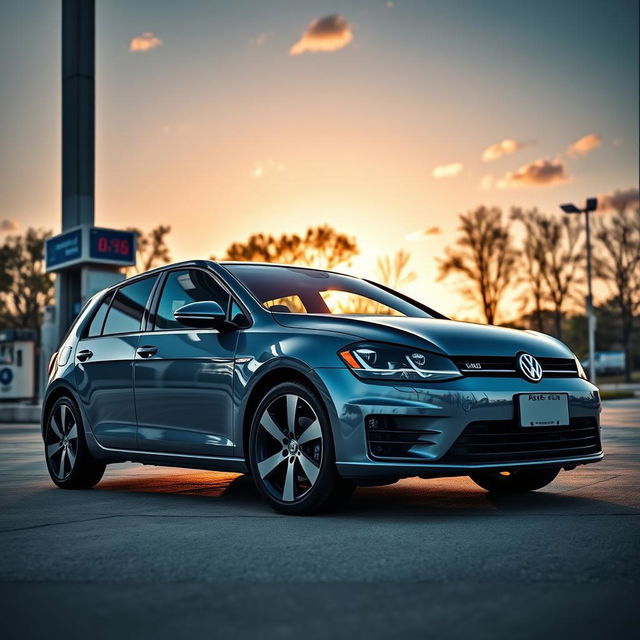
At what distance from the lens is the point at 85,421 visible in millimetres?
7621

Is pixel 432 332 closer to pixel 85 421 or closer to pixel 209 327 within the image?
pixel 209 327

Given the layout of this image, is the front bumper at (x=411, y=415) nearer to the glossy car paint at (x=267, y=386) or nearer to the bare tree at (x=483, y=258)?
the glossy car paint at (x=267, y=386)

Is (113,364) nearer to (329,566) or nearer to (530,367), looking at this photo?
(530,367)

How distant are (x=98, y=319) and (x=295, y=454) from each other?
288 centimetres

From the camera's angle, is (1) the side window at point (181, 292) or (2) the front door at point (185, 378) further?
(1) the side window at point (181, 292)

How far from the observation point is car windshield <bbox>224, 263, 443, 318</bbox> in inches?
262

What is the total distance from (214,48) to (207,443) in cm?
1714

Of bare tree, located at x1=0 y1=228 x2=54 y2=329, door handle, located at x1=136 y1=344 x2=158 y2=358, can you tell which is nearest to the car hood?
door handle, located at x1=136 y1=344 x2=158 y2=358

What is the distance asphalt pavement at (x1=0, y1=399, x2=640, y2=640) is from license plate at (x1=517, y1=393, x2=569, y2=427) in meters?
0.52

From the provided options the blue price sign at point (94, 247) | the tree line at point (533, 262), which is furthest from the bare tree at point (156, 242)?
the blue price sign at point (94, 247)

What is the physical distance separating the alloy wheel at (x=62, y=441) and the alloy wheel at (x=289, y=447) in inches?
94.9

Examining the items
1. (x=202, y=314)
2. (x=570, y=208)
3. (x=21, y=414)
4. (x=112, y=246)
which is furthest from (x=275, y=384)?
(x=570, y=208)

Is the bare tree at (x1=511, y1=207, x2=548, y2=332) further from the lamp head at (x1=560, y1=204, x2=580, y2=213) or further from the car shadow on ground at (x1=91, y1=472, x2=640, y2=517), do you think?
the car shadow on ground at (x1=91, y1=472, x2=640, y2=517)

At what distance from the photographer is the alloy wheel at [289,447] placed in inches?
221
